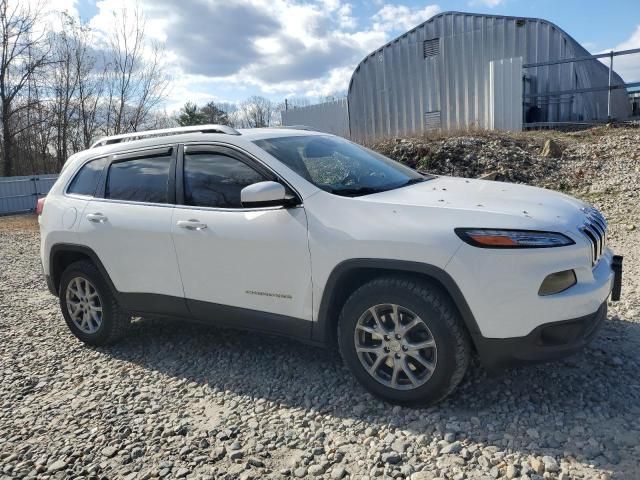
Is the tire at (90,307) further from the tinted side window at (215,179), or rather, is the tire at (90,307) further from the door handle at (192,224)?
the tinted side window at (215,179)

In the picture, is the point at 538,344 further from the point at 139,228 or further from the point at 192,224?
the point at 139,228

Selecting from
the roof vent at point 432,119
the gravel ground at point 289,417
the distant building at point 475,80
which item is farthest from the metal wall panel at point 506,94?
the gravel ground at point 289,417

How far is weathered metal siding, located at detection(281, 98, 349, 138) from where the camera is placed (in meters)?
20.0

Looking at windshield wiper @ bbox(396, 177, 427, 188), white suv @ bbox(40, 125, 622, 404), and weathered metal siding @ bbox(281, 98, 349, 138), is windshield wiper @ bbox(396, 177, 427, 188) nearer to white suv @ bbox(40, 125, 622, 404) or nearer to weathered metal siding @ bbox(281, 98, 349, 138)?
white suv @ bbox(40, 125, 622, 404)

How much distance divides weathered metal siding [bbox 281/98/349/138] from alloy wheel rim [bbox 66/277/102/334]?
52.9 ft

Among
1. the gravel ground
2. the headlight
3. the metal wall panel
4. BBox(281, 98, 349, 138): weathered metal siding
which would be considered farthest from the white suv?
BBox(281, 98, 349, 138): weathered metal siding

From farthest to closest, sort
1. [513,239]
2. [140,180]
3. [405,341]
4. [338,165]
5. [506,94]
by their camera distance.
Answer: [506,94], [140,180], [338,165], [405,341], [513,239]

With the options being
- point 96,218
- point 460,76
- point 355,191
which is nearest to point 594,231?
point 355,191

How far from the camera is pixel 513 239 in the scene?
2750mm

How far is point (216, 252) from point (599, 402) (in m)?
2.61

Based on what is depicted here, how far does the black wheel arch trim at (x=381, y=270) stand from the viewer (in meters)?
2.84

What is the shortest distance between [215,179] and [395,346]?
1782 millimetres

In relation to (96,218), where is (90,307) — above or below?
below

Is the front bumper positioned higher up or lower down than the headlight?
lower down
